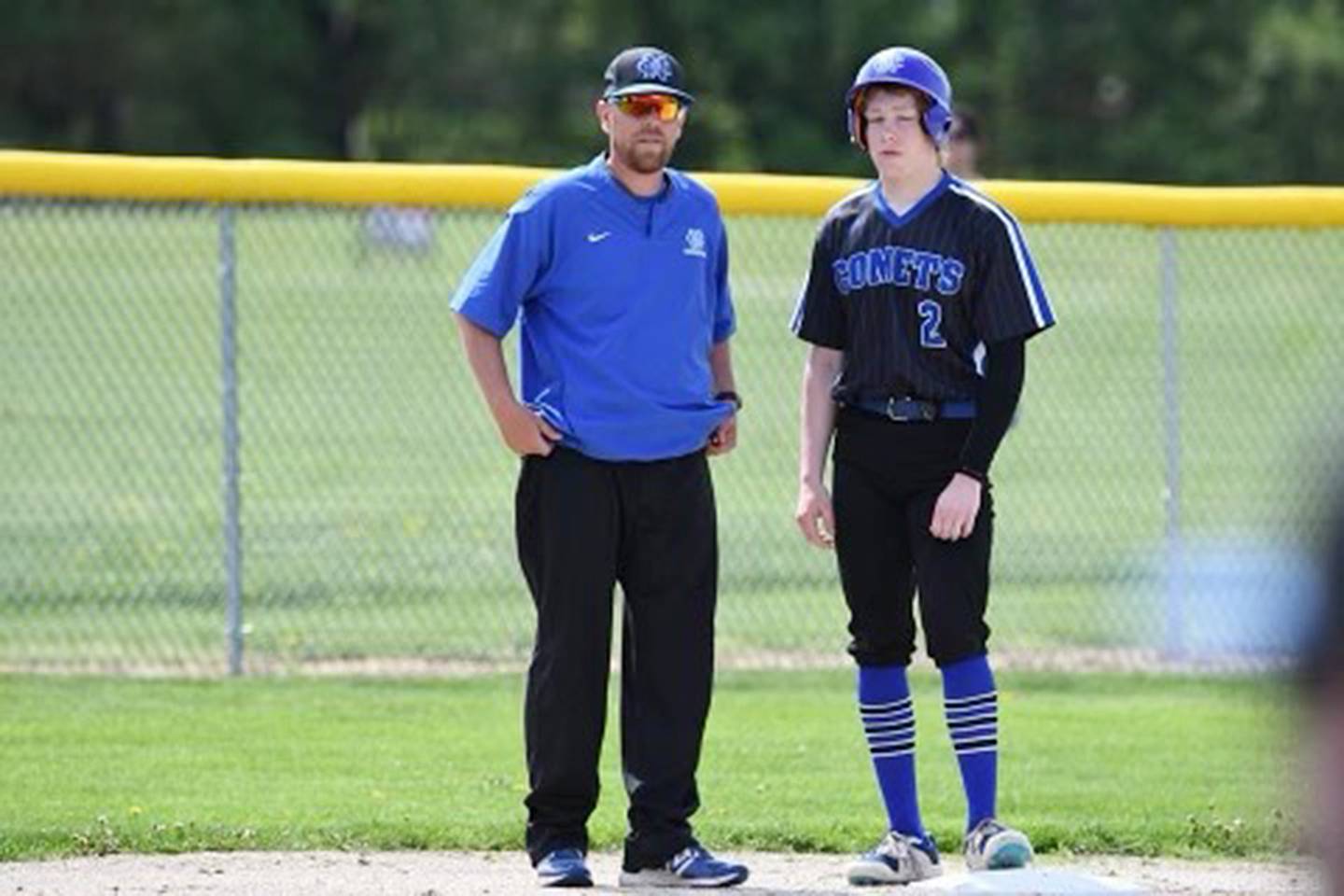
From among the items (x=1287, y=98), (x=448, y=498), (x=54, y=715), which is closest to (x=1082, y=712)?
(x=54, y=715)

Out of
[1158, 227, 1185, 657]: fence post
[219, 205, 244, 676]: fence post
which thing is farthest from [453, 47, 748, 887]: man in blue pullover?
[1158, 227, 1185, 657]: fence post

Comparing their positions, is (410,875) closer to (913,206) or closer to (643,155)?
(643,155)

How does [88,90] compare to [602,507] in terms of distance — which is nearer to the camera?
[602,507]

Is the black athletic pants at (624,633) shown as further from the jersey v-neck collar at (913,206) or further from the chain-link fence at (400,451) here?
the chain-link fence at (400,451)

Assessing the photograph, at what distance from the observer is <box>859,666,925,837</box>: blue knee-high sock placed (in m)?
6.84

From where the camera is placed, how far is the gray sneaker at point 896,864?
677cm

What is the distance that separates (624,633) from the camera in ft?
22.5

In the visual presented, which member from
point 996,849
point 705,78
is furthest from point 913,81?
point 705,78

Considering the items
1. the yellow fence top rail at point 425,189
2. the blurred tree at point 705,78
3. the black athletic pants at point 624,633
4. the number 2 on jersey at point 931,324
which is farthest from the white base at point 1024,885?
the blurred tree at point 705,78

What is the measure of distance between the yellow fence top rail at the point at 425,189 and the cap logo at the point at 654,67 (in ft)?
11.1

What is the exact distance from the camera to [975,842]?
6.65 meters

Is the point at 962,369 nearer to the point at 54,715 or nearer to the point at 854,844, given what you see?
the point at 854,844

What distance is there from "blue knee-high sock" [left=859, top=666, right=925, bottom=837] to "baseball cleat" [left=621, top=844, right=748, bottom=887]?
40 cm

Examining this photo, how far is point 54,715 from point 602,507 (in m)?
3.59
